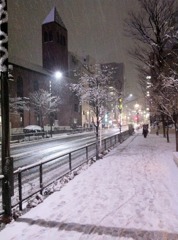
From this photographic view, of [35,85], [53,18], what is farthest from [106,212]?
[53,18]

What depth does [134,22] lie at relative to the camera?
21219 mm

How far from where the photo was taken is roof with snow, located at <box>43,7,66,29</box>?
79794 mm

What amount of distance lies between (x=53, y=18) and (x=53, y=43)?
6445 mm

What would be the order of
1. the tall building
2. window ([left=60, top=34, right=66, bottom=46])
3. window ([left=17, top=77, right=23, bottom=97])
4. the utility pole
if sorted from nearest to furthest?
1. the utility pole
2. window ([left=17, top=77, right=23, bottom=97])
3. the tall building
4. window ([left=60, top=34, right=66, bottom=46])

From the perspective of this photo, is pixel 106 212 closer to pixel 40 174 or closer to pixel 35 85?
pixel 40 174

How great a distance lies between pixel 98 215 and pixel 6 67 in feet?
12.3

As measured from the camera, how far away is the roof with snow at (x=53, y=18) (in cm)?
7979

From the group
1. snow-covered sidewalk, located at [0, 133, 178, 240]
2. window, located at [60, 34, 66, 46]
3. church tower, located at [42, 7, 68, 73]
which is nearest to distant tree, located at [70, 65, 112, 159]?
snow-covered sidewalk, located at [0, 133, 178, 240]

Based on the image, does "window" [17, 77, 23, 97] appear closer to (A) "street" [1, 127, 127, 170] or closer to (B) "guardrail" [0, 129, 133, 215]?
(A) "street" [1, 127, 127, 170]

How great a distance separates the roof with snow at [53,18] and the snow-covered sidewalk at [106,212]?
7405 centimetres

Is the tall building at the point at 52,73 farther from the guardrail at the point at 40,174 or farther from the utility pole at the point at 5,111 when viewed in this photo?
the utility pole at the point at 5,111

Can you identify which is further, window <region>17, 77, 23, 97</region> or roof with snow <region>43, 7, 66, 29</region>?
roof with snow <region>43, 7, 66, 29</region>

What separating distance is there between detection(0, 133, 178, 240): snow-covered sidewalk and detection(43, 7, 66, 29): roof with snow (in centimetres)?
7405

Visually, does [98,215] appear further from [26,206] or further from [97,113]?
[97,113]
